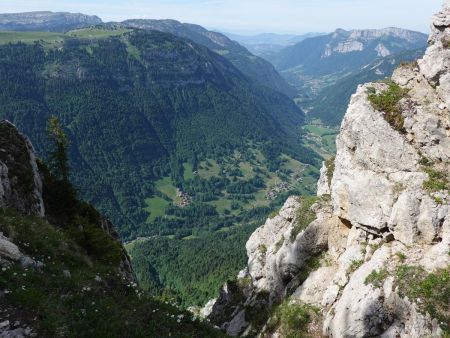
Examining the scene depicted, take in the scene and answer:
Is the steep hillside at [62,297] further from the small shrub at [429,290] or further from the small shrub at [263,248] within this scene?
the small shrub at [263,248]

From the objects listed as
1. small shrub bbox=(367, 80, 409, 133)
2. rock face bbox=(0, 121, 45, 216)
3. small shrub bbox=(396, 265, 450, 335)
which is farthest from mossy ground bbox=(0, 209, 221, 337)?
small shrub bbox=(367, 80, 409, 133)

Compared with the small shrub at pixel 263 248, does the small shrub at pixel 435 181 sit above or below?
above

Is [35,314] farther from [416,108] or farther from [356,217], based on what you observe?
[416,108]

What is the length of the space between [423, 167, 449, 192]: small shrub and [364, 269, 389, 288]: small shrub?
9.30 metres

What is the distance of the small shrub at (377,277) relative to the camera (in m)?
37.1

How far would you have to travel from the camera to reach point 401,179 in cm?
4159

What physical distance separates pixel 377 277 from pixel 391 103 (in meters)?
20.3

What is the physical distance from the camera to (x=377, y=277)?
37.7 metres

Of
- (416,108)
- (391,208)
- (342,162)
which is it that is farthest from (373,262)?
(416,108)

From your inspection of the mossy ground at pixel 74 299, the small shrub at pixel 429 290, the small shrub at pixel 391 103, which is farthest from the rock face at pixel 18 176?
the small shrub at pixel 391 103

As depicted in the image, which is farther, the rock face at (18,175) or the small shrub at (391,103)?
the rock face at (18,175)

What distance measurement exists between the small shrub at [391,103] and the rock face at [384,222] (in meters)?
0.30

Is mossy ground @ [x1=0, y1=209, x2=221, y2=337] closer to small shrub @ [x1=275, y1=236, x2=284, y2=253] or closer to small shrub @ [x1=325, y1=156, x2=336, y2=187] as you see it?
small shrub @ [x1=275, y1=236, x2=284, y2=253]

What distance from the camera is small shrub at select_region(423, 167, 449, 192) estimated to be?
1506 inches
